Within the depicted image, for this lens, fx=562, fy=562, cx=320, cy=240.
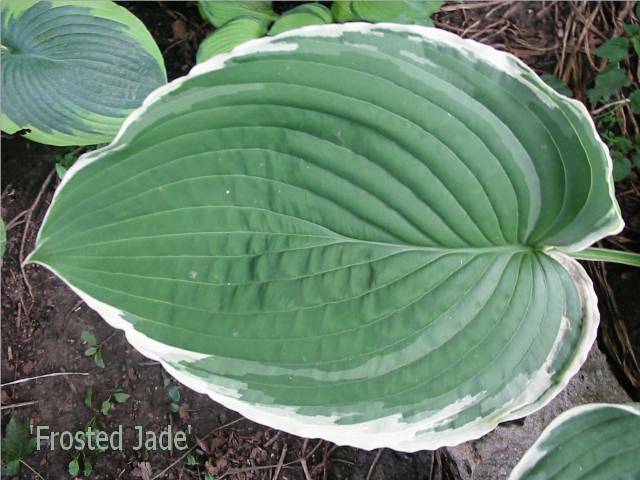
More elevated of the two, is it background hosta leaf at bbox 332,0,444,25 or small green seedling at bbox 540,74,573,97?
background hosta leaf at bbox 332,0,444,25

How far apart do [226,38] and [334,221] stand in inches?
23.4

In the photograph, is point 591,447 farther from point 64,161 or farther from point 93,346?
point 64,161

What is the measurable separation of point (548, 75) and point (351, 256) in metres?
0.79

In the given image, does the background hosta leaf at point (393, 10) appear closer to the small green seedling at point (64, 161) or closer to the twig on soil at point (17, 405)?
the small green seedling at point (64, 161)

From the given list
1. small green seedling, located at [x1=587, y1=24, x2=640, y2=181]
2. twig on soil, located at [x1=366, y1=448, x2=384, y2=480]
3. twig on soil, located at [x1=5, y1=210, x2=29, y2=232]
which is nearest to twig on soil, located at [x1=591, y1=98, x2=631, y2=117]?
small green seedling, located at [x1=587, y1=24, x2=640, y2=181]

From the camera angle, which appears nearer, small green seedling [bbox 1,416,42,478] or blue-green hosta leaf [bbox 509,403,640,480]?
blue-green hosta leaf [bbox 509,403,640,480]

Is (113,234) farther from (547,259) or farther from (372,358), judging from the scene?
(547,259)

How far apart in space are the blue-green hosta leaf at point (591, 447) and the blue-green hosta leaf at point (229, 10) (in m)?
1.00

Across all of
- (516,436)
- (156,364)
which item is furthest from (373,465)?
(156,364)

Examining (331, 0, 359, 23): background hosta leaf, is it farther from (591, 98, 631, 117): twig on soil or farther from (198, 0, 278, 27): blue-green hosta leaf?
(591, 98, 631, 117): twig on soil

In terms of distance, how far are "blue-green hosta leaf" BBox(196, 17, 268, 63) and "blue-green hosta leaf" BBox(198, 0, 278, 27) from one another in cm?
6

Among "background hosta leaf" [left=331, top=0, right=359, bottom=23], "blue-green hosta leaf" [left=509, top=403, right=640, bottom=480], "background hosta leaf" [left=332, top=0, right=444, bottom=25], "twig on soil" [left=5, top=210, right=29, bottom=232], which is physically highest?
"background hosta leaf" [left=332, top=0, right=444, bottom=25]

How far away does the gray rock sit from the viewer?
1091 millimetres

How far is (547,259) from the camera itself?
2.67 ft
